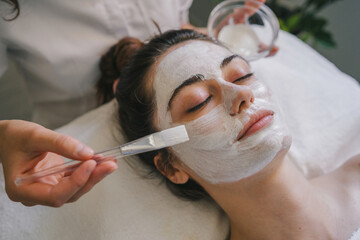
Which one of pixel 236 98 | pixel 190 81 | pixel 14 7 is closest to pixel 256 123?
pixel 236 98

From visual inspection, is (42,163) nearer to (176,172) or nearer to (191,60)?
(176,172)

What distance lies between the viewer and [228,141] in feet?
2.31

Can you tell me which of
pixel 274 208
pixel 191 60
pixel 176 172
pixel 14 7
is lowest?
pixel 274 208

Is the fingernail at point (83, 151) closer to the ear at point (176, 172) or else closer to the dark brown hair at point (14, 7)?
the ear at point (176, 172)

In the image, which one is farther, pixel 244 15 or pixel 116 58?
pixel 244 15

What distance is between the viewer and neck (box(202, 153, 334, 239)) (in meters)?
0.82

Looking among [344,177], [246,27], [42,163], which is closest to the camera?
[42,163]

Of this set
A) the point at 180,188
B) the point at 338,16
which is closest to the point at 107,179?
the point at 180,188

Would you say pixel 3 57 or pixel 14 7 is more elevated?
pixel 14 7

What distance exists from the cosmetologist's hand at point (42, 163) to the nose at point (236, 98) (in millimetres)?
336

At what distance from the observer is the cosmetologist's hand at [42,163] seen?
57cm

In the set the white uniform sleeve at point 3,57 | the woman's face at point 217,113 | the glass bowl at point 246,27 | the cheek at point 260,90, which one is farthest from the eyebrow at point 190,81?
the white uniform sleeve at point 3,57

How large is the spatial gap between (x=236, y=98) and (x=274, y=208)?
1.24 feet

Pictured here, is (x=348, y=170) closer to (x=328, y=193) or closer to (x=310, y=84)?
(x=328, y=193)
